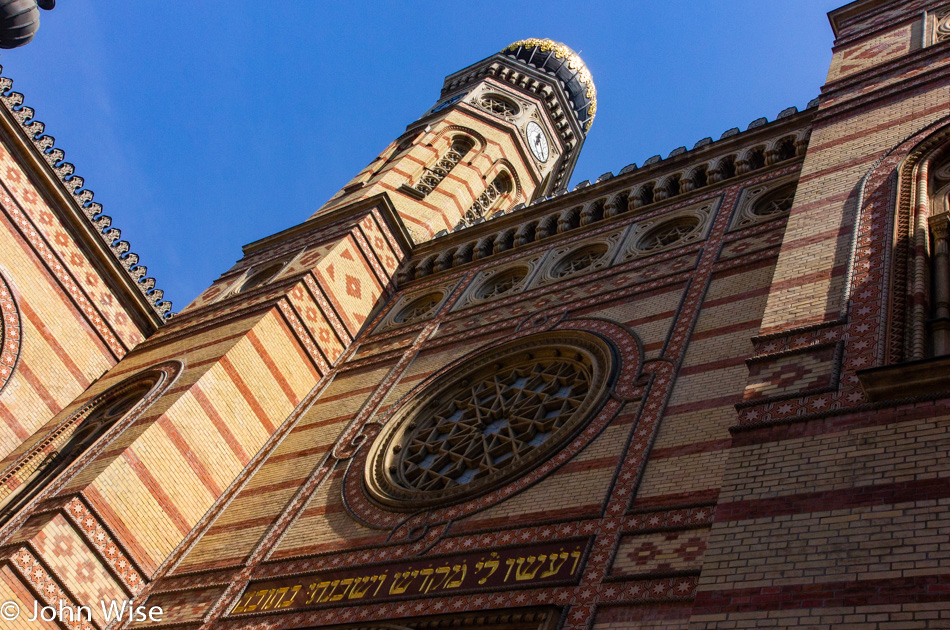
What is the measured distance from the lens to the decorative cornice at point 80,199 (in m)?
11.4

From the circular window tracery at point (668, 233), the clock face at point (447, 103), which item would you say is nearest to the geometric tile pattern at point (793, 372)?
the circular window tracery at point (668, 233)

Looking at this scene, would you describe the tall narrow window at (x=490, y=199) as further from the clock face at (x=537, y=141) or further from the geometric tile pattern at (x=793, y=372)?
the geometric tile pattern at (x=793, y=372)

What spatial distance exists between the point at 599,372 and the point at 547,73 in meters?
13.9

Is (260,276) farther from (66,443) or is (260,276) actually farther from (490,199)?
(490,199)

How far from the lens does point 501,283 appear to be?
1080 centimetres

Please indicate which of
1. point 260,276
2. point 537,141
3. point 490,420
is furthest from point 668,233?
point 537,141

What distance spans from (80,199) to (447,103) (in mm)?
8373

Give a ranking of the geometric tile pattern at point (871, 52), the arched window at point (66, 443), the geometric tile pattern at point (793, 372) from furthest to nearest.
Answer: the geometric tile pattern at point (871, 52) → the arched window at point (66, 443) → the geometric tile pattern at point (793, 372)

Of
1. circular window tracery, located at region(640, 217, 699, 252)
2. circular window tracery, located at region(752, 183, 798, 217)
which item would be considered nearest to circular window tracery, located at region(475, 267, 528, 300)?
circular window tracery, located at region(640, 217, 699, 252)

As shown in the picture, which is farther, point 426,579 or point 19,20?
point 19,20

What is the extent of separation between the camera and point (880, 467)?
4184mm

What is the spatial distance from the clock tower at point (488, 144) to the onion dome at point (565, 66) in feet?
0.08

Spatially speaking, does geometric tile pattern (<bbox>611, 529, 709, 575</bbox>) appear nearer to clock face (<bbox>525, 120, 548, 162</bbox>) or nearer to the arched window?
the arched window

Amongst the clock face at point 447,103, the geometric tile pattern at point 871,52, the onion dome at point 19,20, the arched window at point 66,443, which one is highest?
the clock face at point 447,103
